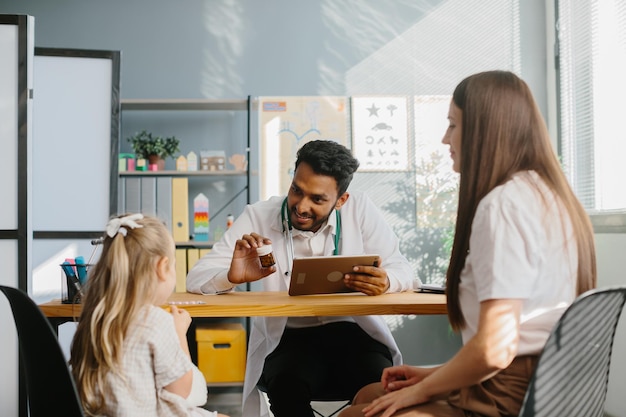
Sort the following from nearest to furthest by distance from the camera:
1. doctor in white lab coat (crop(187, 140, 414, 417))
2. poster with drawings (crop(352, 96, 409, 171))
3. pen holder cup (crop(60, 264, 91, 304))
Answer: pen holder cup (crop(60, 264, 91, 304)) < doctor in white lab coat (crop(187, 140, 414, 417)) < poster with drawings (crop(352, 96, 409, 171))

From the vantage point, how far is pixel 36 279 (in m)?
3.55

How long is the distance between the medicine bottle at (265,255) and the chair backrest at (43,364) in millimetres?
859

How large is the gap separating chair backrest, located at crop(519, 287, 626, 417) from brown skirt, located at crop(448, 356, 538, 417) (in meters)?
0.10

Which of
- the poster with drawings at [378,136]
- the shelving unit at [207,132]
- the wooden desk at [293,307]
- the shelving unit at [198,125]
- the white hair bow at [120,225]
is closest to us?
the white hair bow at [120,225]

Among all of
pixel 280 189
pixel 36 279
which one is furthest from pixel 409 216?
pixel 36 279

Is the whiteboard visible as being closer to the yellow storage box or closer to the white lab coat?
the yellow storage box

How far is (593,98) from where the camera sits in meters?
3.64

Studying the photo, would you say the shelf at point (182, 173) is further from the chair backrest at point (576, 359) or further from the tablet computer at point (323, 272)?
the chair backrest at point (576, 359)

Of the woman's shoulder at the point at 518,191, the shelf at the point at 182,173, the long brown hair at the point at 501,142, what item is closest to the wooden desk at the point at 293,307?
the long brown hair at the point at 501,142

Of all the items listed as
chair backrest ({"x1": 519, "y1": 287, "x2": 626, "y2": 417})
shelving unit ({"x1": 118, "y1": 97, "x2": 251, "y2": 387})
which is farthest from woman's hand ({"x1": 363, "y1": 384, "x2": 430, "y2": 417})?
shelving unit ({"x1": 118, "y1": 97, "x2": 251, "y2": 387})

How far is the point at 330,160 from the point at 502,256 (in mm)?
1224

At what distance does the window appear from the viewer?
3.30 metres

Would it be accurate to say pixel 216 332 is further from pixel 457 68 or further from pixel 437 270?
pixel 457 68

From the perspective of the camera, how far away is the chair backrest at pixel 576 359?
1.03 meters
